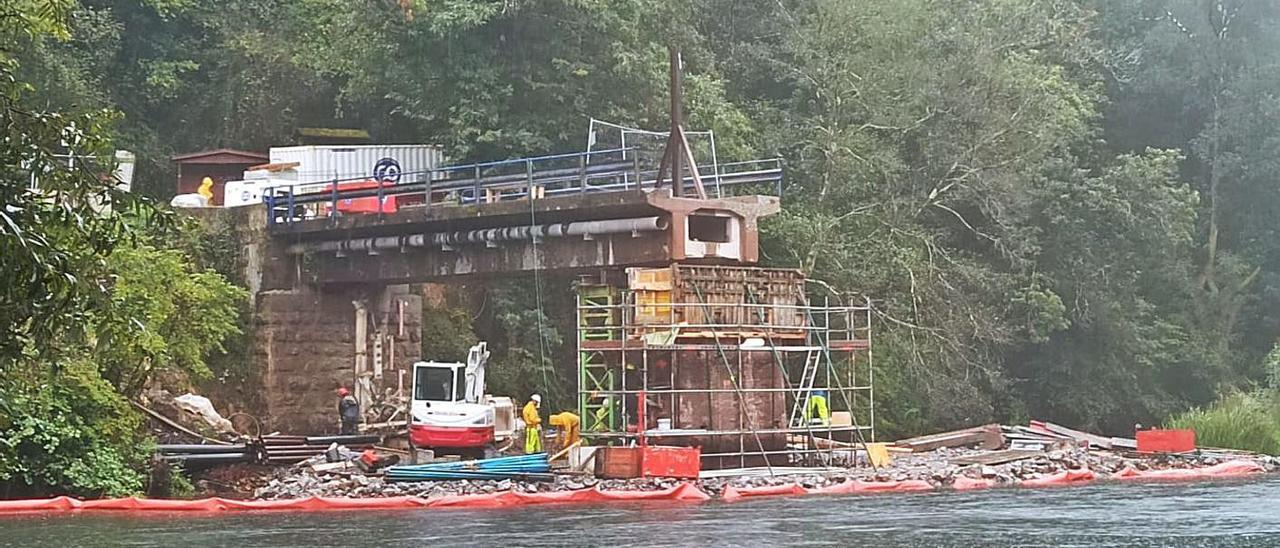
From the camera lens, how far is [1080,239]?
5744 cm

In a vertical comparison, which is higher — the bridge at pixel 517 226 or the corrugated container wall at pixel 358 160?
the corrugated container wall at pixel 358 160

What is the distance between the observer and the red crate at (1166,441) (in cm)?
4378

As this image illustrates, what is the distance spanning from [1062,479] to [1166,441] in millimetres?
6199

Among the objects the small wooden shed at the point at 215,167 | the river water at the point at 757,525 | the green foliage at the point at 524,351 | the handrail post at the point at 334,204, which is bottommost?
the river water at the point at 757,525

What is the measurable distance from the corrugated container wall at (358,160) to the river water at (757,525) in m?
20.9

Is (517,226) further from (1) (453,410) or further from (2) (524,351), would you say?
(2) (524,351)

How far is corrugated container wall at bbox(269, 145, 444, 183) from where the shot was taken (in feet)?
168

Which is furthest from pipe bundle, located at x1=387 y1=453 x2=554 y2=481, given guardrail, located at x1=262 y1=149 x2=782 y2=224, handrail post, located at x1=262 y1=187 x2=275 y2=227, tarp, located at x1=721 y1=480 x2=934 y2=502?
handrail post, located at x1=262 y1=187 x2=275 y2=227

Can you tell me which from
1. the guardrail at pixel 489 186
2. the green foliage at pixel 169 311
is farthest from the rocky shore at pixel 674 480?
the guardrail at pixel 489 186

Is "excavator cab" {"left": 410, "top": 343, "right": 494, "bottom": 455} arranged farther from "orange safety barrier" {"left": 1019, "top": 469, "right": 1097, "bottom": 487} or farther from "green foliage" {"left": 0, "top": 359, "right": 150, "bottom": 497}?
"orange safety barrier" {"left": 1019, "top": 469, "right": 1097, "bottom": 487}

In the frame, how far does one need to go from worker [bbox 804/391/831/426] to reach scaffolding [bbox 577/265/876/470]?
1.8 inches

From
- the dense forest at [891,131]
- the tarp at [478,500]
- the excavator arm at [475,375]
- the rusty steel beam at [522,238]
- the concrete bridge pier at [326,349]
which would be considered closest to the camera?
the tarp at [478,500]

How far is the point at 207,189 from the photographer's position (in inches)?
1993

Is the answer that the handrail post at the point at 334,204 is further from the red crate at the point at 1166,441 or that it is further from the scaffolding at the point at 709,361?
the red crate at the point at 1166,441
